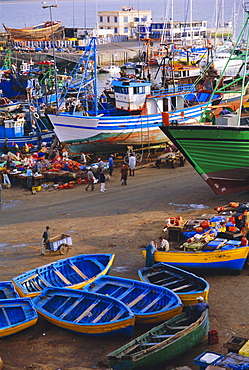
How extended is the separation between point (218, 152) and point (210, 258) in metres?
7.13

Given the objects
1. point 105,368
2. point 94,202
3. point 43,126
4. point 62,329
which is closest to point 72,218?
point 94,202

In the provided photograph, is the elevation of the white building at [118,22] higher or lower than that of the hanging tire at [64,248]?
higher

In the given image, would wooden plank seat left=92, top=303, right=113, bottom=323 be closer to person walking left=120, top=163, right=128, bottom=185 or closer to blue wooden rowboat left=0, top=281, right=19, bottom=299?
blue wooden rowboat left=0, top=281, right=19, bottom=299

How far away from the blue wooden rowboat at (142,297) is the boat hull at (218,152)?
874 centimetres

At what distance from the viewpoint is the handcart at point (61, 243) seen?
17.9m

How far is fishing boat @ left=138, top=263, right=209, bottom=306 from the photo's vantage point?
1391 cm

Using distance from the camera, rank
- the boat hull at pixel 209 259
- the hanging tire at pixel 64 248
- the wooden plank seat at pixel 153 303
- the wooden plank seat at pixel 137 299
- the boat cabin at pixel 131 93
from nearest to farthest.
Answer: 1. the wooden plank seat at pixel 153 303
2. the wooden plank seat at pixel 137 299
3. the boat hull at pixel 209 259
4. the hanging tire at pixel 64 248
5. the boat cabin at pixel 131 93

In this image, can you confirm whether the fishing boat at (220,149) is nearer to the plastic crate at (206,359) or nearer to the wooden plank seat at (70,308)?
the wooden plank seat at (70,308)

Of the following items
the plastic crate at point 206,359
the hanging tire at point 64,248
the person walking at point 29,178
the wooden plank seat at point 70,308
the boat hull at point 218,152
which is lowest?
the person walking at point 29,178

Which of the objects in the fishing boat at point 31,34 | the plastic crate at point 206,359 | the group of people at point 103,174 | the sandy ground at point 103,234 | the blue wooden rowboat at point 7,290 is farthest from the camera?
the fishing boat at point 31,34

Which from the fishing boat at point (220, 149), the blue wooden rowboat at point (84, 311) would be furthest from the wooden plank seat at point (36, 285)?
the fishing boat at point (220, 149)

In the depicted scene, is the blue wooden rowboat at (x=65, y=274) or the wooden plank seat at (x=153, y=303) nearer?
the wooden plank seat at (x=153, y=303)

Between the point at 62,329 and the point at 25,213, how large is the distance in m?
10.1

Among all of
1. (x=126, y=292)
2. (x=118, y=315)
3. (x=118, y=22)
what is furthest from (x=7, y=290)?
(x=118, y=22)
